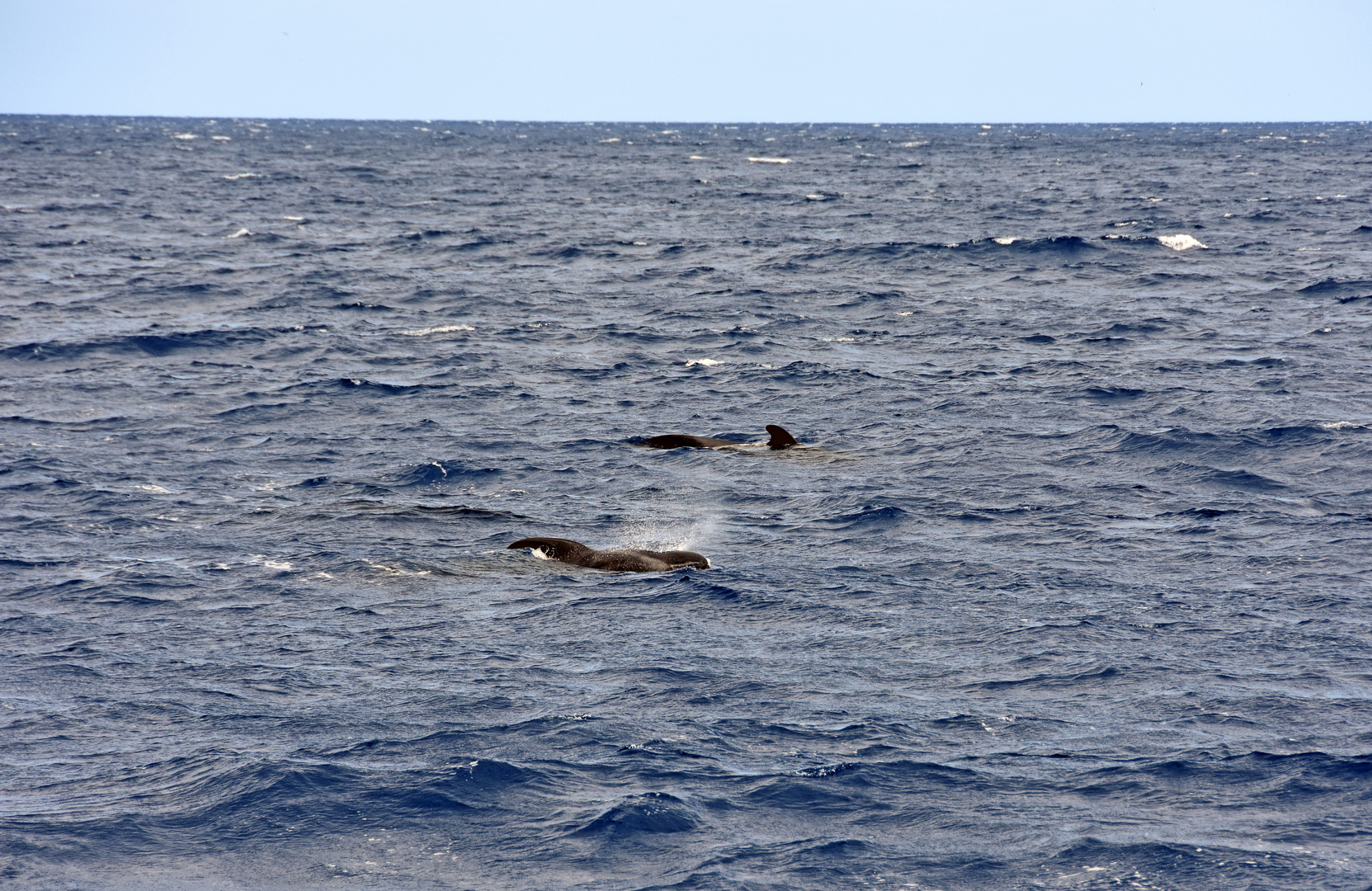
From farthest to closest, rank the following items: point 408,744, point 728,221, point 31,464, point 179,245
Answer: point 728,221, point 179,245, point 31,464, point 408,744

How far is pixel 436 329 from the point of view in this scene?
2694 cm

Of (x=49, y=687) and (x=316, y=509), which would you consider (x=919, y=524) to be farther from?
(x=49, y=687)

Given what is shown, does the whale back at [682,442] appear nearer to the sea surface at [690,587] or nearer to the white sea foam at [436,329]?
the sea surface at [690,587]

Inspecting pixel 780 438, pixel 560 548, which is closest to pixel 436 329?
pixel 780 438

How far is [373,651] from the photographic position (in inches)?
410

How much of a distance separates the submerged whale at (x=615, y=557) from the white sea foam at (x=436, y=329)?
14009 mm

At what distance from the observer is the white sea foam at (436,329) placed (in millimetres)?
26406

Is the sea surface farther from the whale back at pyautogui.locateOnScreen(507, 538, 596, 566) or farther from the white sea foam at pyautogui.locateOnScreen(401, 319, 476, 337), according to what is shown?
the whale back at pyautogui.locateOnScreen(507, 538, 596, 566)

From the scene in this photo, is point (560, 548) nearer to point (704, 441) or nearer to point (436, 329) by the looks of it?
point (704, 441)

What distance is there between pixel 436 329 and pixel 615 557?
1510 centimetres

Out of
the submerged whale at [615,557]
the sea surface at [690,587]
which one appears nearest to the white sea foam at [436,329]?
the sea surface at [690,587]

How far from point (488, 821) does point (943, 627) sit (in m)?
4.71

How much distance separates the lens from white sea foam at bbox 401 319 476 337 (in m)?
26.4

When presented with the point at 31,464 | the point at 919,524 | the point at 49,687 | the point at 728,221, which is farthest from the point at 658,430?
the point at 728,221
